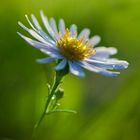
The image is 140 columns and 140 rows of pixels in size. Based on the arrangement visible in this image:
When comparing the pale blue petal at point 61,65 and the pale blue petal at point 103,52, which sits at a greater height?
the pale blue petal at point 61,65

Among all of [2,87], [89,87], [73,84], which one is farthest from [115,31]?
[2,87]

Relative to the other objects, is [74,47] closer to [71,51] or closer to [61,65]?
[71,51]

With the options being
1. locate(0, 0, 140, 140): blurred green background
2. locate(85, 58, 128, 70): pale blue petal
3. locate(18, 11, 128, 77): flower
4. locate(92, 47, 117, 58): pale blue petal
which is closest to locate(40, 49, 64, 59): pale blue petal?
locate(18, 11, 128, 77): flower

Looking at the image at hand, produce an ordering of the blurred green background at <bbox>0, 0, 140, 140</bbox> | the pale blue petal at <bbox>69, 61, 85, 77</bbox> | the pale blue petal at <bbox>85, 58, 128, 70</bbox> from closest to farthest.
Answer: the pale blue petal at <bbox>69, 61, 85, 77</bbox>, the pale blue petal at <bbox>85, 58, 128, 70</bbox>, the blurred green background at <bbox>0, 0, 140, 140</bbox>

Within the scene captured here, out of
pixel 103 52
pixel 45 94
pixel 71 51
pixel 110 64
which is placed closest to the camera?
pixel 110 64

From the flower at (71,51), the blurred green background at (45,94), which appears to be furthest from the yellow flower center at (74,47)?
the blurred green background at (45,94)

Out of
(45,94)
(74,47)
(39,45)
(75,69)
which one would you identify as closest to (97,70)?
(75,69)

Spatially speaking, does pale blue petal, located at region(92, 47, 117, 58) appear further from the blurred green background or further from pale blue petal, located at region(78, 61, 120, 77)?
the blurred green background

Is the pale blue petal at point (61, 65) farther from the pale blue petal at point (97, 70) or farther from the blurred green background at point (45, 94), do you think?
the blurred green background at point (45, 94)
